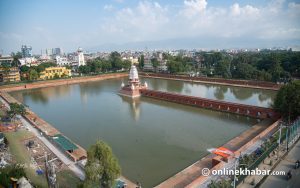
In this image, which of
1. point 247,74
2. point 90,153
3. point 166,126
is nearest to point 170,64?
point 247,74

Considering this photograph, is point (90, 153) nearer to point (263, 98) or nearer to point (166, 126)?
point (166, 126)

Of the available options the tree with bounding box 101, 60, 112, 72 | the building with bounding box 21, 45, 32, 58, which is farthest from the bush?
the building with bounding box 21, 45, 32, 58

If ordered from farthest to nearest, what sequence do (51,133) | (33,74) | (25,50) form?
1. (25,50)
2. (33,74)
3. (51,133)

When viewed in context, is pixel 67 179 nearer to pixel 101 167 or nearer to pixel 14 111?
pixel 101 167

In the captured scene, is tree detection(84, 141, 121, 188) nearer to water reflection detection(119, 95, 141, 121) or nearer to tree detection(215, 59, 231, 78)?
water reflection detection(119, 95, 141, 121)

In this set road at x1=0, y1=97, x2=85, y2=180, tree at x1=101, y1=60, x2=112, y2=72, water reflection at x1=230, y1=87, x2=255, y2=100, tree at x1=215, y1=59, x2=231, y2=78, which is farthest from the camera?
tree at x1=101, y1=60, x2=112, y2=72

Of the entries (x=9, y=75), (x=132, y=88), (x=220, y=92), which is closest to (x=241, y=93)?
(x=220, y=92)

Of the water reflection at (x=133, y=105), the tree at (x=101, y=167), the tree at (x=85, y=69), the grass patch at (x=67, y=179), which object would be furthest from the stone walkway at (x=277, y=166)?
the tree at (x=85, y=69)

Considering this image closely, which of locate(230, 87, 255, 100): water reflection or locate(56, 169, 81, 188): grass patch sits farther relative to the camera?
locate(230, 87, 255, 100): water reflection
